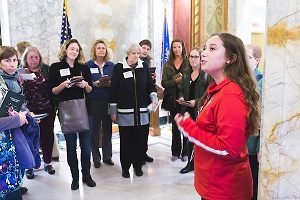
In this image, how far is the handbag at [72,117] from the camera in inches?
148

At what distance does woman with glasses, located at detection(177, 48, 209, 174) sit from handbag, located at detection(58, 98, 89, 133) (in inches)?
54.6

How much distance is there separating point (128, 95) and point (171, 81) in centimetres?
86

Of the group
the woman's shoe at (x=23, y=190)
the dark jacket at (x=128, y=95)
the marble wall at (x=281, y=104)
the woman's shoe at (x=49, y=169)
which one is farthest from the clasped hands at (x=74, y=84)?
the marble wall at (x=281, y=104)

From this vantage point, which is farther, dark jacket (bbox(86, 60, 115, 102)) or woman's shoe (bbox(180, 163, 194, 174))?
dark jacket (bbox(86, 60, 115, 102))

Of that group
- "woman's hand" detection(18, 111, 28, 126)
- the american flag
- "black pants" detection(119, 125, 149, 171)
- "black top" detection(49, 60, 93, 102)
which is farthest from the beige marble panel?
"woman's hand" detection(18, 111, 28, 126)

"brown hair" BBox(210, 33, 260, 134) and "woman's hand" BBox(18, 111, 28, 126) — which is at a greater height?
"brown hair" BBox(210, 33, 260, 134)

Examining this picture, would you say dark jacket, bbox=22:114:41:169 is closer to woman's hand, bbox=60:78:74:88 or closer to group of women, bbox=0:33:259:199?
group of women, bbox=0:33:259:199

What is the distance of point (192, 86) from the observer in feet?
14.7

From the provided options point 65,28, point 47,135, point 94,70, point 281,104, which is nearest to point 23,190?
point 47,135

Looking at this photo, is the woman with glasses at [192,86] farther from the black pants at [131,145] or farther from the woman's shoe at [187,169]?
the black pants at [131,145]

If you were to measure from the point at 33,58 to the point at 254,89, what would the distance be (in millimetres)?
3175

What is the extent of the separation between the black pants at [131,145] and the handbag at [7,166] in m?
1.68

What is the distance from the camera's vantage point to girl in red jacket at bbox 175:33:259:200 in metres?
1.75

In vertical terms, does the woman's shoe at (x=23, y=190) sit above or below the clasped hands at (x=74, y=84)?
below
